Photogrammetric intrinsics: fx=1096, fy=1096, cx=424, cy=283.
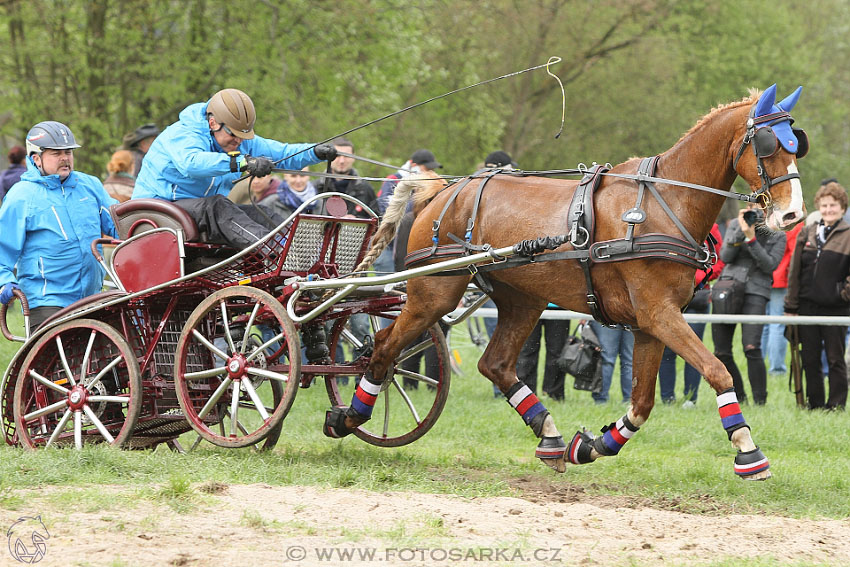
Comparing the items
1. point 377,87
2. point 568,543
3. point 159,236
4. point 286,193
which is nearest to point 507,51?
point 377,87

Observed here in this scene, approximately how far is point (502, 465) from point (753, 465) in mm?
2007

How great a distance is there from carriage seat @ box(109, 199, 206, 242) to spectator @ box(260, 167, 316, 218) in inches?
157

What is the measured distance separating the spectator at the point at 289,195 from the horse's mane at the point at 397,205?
387 cm

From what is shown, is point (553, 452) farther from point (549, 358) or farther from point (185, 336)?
point (549, 358)

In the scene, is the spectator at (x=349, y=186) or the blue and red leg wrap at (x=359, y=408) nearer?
the blue and red leg wrap at (x=359, y=408)

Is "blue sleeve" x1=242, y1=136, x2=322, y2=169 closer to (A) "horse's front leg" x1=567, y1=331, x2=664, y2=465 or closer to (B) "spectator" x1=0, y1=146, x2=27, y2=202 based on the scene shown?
(A) "horse's front leg" x1=567, y1=331, x2=664, y2=465

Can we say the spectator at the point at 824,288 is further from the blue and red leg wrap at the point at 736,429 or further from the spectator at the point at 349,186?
the blue and red leg wrap at the point at 736,429

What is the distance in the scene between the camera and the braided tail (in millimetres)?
7250

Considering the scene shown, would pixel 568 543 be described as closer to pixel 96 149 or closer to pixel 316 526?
pixel 316 526

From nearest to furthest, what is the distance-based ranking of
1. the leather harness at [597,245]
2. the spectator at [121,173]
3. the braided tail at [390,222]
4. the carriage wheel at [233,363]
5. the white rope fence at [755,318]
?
1. the leather harness at [597,245]
2. the carriage wheel at [233,363]
3. the braided tail at [390,222]
4. the white rope fence at [755,318]
5. the spectator at [121,173]

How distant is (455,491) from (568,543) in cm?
130

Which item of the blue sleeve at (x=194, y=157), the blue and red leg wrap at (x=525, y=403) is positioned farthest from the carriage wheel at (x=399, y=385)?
the blue sleeve at (x=194, y=157)

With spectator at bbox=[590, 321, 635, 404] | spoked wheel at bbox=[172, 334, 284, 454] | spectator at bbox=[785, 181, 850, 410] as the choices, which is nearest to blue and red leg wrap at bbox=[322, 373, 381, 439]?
spoked wheel at bbox=[172, 334, 284, 454]

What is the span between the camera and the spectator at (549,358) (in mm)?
10586
